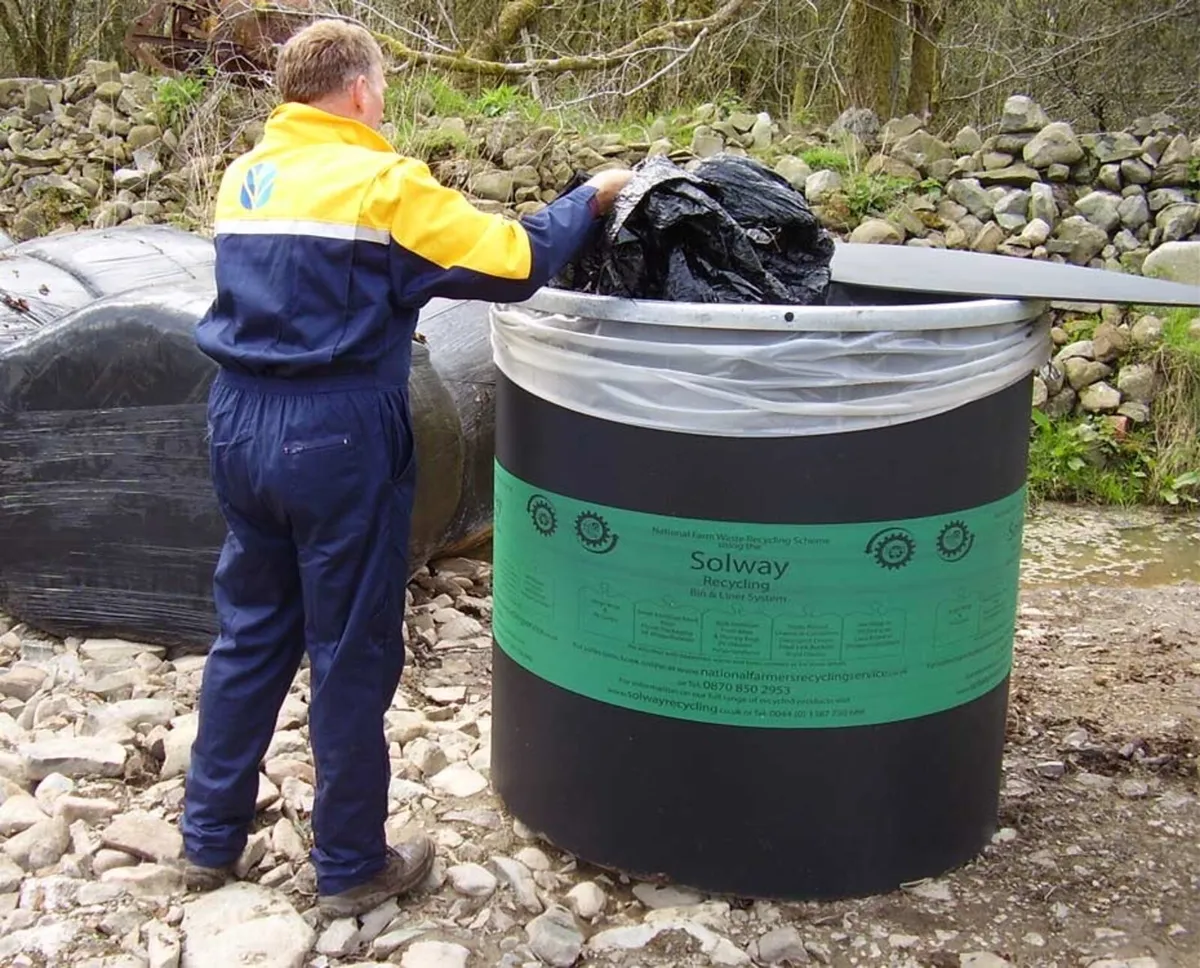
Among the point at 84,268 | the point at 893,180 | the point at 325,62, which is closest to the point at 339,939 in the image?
the point at 325,62

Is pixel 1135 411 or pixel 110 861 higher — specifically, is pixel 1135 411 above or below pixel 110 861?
above

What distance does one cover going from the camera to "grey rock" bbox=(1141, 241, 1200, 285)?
6.62m

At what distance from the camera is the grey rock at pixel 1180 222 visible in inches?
271

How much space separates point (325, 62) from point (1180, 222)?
5.64 metres

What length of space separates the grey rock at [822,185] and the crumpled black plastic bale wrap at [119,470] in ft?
12.7

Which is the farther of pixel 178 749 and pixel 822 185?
pixel 822 185

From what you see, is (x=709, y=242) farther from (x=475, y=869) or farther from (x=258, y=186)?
(x=475, y=869)

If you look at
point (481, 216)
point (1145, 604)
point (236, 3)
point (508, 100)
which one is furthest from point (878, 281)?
point (236, 3)

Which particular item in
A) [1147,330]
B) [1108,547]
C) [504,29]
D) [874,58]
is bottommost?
[1108,547]

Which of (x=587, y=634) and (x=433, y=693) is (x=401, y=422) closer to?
(x=587, y=634)

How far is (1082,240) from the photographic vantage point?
696cm

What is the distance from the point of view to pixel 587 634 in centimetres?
257

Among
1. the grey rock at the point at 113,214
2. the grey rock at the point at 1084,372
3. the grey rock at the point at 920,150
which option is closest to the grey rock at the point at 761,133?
the grey rock at the point at 920,150

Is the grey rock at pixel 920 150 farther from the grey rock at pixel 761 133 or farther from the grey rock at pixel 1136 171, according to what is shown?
the grey rock at pixel 1136 171
